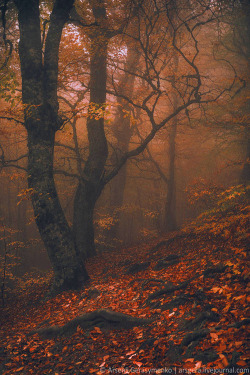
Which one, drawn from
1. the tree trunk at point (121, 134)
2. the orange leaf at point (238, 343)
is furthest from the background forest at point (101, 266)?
the tree trunk at point (121, 134)

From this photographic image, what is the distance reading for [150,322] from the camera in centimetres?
418

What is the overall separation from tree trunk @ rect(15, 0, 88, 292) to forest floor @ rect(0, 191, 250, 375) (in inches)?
32.7

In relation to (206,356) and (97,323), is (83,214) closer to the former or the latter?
(97,323)

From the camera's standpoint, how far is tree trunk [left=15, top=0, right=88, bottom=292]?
6734 mm

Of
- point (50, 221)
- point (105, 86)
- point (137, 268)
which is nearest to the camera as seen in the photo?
point (50, 221)

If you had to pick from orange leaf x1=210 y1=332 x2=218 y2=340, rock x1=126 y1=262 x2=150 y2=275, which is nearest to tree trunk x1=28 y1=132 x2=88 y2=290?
rock x1=126 y1=262 x2=150 y2=275

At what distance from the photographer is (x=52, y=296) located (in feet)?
22.1

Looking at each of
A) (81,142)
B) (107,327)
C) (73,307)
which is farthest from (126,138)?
(107,327)

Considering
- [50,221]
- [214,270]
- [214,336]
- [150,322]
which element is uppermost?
[50,221]

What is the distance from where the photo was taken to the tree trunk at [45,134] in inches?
265

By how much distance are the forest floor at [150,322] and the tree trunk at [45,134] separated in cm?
83

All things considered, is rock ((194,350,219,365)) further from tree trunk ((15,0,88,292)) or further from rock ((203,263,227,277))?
tree trunk ((15,0,88,292))

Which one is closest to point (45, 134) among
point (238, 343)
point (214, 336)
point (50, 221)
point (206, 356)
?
point (50, 221)

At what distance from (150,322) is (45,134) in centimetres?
537
